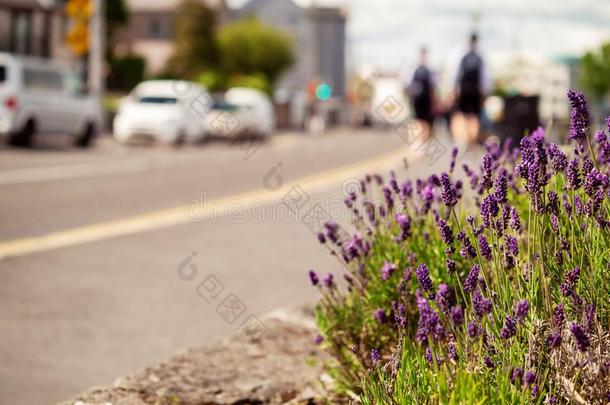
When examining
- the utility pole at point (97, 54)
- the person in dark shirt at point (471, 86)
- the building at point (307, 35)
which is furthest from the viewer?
the building at point (307, 35)

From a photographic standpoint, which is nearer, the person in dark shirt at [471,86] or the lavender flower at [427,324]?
the lavender flower at [427,324]

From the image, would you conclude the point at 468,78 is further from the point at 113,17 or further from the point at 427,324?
the point at 113,17

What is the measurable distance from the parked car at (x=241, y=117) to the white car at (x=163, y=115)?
3.22m

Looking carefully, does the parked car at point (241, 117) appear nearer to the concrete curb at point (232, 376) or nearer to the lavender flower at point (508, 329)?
the concrete curb at point (232, 376)

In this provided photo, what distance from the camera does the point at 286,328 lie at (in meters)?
4.16

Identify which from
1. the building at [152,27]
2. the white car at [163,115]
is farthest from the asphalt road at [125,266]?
the building at [152,27]

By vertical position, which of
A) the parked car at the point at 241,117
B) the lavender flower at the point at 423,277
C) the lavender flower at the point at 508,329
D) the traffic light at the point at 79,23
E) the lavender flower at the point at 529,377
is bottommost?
the parked car at the point at 241,117

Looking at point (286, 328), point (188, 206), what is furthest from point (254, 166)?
point (286, 328)

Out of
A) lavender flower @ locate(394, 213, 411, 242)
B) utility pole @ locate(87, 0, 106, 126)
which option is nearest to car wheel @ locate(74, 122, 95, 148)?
utility pole @ locate(87, 0, 106, 126)

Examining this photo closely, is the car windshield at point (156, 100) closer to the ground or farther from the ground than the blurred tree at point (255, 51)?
closer to the ground

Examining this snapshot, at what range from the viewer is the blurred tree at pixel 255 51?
80.7 meters

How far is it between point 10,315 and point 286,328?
220 cm

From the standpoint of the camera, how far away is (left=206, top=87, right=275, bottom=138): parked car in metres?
34.9

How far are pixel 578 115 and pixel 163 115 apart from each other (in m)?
26.5
